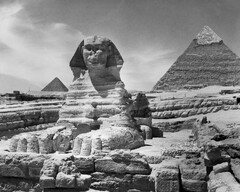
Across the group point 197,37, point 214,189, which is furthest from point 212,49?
point 214,189

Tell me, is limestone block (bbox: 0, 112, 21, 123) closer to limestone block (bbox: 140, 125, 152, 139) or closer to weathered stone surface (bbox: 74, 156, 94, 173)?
limestone block (bbox: 140, 125, 152, 139)

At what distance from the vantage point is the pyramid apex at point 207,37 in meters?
116

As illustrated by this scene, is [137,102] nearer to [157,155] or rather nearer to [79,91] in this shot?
[79,91]

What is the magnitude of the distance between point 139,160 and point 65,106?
4221 millimetres

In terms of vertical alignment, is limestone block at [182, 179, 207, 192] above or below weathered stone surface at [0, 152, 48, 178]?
below

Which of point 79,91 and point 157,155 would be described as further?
point 79,91

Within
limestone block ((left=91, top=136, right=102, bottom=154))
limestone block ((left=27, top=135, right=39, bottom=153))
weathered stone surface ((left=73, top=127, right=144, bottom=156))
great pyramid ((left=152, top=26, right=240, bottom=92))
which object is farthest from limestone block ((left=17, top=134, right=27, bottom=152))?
great pyramid ((left=152, top=26, right=240, bottom=92))

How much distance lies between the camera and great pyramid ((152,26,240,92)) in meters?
112

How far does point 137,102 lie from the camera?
11633 mm

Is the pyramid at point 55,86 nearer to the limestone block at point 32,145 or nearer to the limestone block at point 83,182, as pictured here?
the limestone block at point 32,145

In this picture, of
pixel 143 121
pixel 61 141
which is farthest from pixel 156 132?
pixel 61 141

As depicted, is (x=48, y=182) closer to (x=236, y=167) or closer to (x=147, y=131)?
(x=236, y=167)

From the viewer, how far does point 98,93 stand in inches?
356

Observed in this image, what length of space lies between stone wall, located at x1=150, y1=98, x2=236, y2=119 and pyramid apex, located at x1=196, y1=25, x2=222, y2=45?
98187 mm
